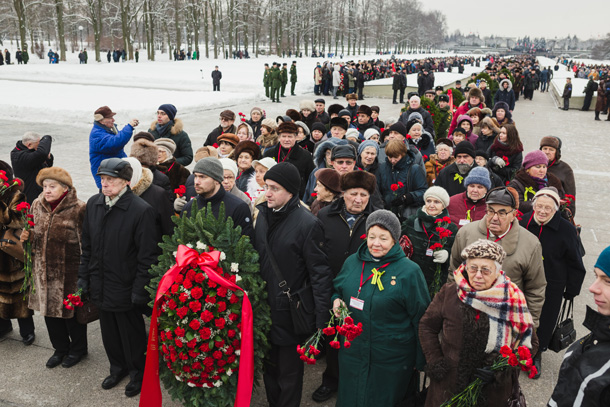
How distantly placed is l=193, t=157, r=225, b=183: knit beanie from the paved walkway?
1.84 m

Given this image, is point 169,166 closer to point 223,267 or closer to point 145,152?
point 145,152

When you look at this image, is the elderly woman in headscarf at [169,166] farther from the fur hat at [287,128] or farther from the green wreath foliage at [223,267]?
the green wreath foliage at [223,267]

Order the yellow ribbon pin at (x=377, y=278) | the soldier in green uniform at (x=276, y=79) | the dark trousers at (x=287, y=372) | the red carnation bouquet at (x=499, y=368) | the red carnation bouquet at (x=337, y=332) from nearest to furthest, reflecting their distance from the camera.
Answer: the red carnation bouquet at (x=499, y=368) → the red carnation bouquet at (x=337, y=332) → the yellow ribbon pin at (x=377, y=278) → the dark trousers at (x=287, y=372) → the soldier in green uniform at (x=276, y=79)

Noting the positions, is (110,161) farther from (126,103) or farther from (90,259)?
(126,103)

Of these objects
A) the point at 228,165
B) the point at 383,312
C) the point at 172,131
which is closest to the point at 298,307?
the point at 383,312

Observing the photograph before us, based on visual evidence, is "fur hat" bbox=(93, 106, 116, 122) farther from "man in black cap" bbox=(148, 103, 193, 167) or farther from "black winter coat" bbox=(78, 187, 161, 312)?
"black winter coat" bbox=(78, 187, 161, 312)

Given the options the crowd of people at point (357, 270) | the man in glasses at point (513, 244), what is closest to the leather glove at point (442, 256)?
the crowd of people at point (357, 270)

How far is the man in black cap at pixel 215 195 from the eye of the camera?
13.3 ft

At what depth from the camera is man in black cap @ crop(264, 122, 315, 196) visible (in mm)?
6855

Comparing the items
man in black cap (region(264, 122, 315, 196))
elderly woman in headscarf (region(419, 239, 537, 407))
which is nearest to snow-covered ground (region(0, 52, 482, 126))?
man in black cap (region(264, 122, 315, 196))

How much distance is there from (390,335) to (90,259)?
2573 mm

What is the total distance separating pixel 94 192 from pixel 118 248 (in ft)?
21.6

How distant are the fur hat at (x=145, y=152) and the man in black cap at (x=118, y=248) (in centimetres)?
127

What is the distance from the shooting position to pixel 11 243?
186 inches
